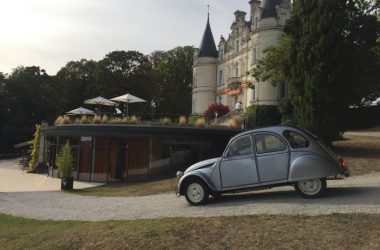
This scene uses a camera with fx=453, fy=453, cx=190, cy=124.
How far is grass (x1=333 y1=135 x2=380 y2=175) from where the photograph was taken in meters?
16.5

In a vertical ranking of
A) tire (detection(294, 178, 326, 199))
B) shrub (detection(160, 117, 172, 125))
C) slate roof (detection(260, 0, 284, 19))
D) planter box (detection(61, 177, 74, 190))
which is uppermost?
slate roof (detection(260, 0, 284, 19))

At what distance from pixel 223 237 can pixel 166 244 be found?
990 millimetres

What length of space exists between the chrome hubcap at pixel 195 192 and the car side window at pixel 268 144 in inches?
69.9

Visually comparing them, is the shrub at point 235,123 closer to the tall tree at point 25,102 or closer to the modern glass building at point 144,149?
the modern glass building at point 144,149

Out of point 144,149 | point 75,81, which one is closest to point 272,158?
point 144,149

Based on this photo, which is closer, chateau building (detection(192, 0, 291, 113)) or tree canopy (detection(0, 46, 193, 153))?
chateau building (detection(192, 0, 291, 113))

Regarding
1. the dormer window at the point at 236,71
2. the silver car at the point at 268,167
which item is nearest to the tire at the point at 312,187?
the silver car at the point at 268,167

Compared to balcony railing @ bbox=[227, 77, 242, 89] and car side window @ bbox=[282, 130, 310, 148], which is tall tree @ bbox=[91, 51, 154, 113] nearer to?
balcony railing @ bbox=[227, 77, 242, 89]

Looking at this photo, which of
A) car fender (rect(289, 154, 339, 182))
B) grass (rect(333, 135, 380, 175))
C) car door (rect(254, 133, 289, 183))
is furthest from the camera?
grass (rect(333, 135, 380, 175))

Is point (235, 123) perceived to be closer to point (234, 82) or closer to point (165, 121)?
point (165, 121)

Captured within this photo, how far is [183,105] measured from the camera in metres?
75.3

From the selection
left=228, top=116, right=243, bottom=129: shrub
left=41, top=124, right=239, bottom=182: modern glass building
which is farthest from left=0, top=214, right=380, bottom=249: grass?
left=228, top=116, right=243, bottom=129: shrub

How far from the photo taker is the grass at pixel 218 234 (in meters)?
7.23

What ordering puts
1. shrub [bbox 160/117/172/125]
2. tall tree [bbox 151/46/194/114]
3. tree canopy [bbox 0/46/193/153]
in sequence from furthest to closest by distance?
1. tall tree [bbox 151/46/194/114]
2. tree canopy [bbox 0/46/193/153]
3. shrub [bbox 160/117/172/125]
